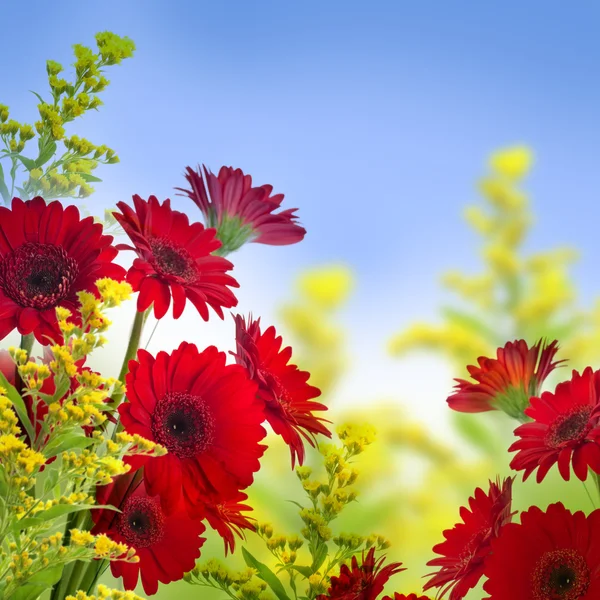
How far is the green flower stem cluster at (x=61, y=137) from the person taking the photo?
0.51m

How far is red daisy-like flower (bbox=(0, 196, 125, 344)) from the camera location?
413mm

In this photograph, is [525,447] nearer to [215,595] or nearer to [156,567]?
[156,567]

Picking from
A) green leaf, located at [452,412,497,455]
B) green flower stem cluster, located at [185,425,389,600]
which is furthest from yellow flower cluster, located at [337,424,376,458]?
green leaf, located at [452,412,497,455]

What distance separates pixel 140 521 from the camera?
449 millimetres

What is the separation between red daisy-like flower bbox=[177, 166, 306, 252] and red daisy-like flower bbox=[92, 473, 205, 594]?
17 centimetres

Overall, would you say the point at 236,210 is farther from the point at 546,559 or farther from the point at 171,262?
the point at 546,559

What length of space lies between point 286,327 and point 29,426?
221cm

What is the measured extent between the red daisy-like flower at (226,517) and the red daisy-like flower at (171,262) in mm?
106

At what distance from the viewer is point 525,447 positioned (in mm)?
545

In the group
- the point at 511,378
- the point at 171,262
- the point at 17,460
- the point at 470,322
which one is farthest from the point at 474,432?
the point at 17,460

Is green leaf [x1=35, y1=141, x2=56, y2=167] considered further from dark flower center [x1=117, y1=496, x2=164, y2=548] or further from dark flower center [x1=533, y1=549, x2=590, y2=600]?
dark flower center [x1=533, y1=549, x2=590, y2=600]

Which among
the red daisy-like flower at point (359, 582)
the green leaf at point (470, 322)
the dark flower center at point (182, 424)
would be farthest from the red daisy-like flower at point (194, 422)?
the green leaf at point (470, 322)

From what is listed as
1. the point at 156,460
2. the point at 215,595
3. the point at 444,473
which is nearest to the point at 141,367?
the point at 156,460

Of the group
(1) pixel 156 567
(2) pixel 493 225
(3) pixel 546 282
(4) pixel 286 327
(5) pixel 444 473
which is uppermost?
(2) pixel 493 225
